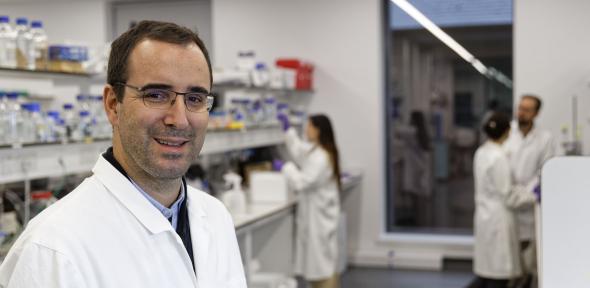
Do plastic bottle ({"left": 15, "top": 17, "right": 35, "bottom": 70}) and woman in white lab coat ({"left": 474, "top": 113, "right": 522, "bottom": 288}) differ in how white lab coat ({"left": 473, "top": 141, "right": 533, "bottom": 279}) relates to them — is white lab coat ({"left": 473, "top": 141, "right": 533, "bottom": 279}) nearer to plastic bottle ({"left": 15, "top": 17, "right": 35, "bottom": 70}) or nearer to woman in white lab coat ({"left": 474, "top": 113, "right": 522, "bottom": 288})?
woman in white lab coat ({"left": 474, "top": 113, "right": 522, "bottom": 288})

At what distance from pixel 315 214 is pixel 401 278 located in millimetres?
1218

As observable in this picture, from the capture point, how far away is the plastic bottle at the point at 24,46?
99.4 inches

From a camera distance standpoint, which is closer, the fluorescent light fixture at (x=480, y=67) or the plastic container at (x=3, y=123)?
the plastic container at (x=3, y=123)

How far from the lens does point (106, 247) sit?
1.04m

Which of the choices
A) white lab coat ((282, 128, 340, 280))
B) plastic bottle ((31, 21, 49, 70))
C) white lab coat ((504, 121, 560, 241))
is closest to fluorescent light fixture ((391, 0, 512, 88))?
white lab coat ((504, 121, 560, 241))

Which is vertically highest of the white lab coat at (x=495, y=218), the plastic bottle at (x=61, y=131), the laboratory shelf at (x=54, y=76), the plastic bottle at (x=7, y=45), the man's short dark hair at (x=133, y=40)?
the plastic bottle at (x=7, y=45)

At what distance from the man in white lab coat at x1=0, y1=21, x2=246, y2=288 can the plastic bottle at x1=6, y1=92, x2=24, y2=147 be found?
1.45 metres

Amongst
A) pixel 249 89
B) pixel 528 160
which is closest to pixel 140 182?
pixel 249 89

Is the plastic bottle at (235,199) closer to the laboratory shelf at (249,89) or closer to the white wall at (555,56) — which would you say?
the laboratory shelf at (249,89)

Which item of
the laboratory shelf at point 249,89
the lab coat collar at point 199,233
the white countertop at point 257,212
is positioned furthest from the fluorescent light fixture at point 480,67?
the lab coat collar at point 199,233

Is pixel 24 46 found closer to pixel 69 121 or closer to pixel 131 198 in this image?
pixel 69 121

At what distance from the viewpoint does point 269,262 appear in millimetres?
4297

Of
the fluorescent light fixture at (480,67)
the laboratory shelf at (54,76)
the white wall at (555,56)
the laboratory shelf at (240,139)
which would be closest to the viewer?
the laboratory shelf at (54,76)

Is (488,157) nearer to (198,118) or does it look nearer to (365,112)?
(365,112)
